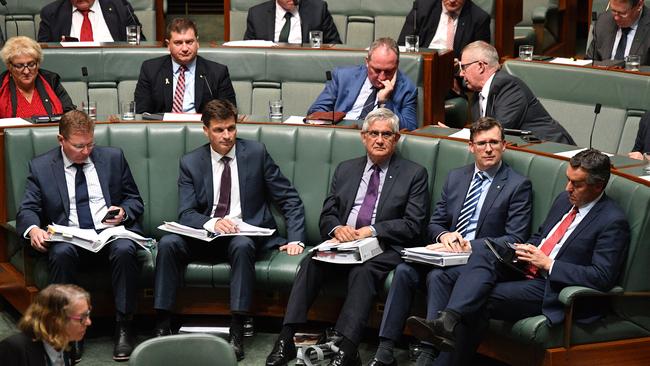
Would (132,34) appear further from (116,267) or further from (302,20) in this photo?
(116,267)

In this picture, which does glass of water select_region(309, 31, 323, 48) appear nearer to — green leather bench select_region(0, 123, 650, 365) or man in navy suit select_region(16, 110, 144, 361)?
green leather bench select_region(0, 123, 650, 365)

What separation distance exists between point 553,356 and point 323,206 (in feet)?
4.13

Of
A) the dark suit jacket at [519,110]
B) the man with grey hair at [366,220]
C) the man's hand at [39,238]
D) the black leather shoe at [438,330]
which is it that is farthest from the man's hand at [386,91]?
the man's hand at [39,238]

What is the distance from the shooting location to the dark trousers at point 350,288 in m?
4.41

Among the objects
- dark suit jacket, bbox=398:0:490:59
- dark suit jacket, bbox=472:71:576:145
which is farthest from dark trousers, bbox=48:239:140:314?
dark suit jacket, bbox=398:0:490:59

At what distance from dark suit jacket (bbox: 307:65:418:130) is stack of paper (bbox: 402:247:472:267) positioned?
1.27m

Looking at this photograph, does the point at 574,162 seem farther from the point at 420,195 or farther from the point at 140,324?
the point at 140,324

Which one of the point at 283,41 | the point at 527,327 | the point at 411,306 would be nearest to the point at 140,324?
the point at 411,306

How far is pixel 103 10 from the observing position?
22.4 ft

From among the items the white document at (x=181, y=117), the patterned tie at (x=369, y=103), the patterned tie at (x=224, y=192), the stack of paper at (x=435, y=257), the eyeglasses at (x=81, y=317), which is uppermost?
the patterned tie at (x=369, y=103)

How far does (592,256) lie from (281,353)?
1252 millimetres

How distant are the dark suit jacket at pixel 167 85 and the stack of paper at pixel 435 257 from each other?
1.75m

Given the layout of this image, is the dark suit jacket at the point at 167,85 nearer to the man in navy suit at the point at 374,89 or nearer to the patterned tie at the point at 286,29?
the man in navy suit at the point at 374,89

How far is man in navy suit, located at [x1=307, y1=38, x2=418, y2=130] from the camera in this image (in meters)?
5.55
